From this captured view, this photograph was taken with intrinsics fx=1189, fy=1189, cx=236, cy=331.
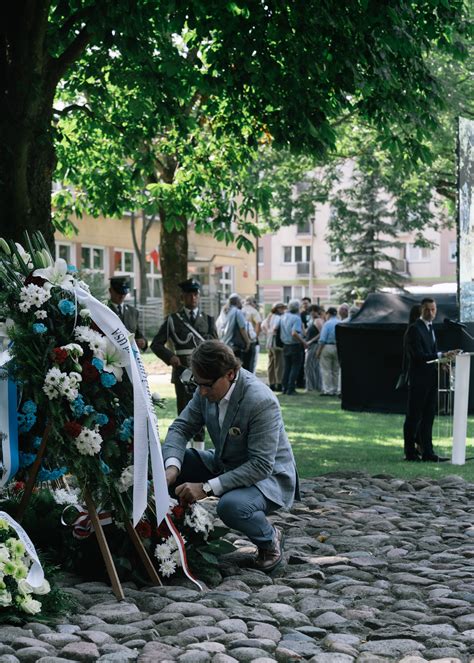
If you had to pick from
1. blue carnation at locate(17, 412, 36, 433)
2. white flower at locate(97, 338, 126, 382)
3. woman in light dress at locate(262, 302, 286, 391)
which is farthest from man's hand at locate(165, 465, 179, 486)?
woman in light dress at locate(262, 302, 286, 391)

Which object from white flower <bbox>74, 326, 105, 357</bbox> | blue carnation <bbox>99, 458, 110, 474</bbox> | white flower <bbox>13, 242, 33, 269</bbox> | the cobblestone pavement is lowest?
the cobblestone pavement

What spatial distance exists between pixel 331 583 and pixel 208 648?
182cm

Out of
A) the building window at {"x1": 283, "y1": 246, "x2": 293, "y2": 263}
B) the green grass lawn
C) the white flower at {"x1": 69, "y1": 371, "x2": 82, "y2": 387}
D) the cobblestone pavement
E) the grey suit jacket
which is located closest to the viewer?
the cobblestone pavement

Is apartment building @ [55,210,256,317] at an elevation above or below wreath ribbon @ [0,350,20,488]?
above

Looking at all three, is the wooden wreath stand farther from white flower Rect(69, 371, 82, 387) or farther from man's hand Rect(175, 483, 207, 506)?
man's hand Rect(175, 483, 207, 506)

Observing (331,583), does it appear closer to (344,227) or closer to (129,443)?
(129,443)

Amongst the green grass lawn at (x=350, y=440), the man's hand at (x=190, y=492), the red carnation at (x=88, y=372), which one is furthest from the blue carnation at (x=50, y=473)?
the green grass lawn at (x=350, y=440)

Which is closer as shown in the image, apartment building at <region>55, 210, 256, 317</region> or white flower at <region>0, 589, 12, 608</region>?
white flower at <region>0, 589, 12, 608</region>

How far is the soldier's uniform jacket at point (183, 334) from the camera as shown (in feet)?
46.8

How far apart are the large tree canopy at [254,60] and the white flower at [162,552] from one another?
572 centimetres

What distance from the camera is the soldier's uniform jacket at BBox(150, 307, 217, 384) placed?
1427cm

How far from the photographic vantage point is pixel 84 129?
20.7 m

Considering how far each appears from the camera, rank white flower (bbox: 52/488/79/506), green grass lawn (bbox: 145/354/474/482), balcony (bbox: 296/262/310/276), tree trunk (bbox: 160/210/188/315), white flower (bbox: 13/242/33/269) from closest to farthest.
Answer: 1. white flower (bbox: 13/242/33/269)
2. white flower (bbox: 52/488/79/506)
3. green grass lawn (bbox: 145/354/474/482)
4. tree trunk (bbox: 160/210/188/315)
5. balcony (bbox: 296/262/310/276)

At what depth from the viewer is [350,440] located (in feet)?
55.0
